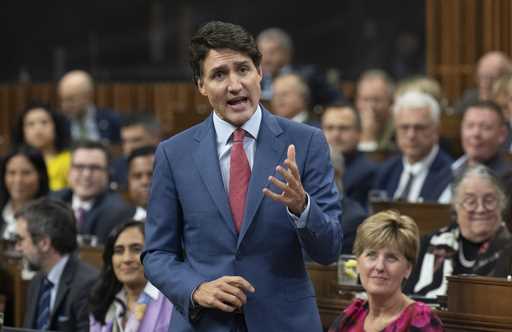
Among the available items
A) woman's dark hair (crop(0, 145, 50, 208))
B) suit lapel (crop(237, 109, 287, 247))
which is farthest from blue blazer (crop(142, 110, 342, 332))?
woman's dark hair (crop(0, 145, 50, 208))

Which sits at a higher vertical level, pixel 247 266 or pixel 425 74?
pixel 425 74

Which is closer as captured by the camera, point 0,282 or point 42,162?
point 0,282

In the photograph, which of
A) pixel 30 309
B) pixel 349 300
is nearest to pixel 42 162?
pixel 30 309

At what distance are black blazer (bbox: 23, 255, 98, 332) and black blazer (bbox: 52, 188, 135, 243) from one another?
2.67 ft

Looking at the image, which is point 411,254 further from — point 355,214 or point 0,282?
point 0,282

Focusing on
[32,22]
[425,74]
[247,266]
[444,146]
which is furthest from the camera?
[32,22]

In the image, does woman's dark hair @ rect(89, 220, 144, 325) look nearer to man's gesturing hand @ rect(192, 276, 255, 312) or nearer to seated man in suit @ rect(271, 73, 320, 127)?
man's gesturing hand @ rect(192, 276, 255, 312)

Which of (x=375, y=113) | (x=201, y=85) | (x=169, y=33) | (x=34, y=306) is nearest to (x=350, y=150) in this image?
(x=375, y=113)

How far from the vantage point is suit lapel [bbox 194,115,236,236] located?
110 inches

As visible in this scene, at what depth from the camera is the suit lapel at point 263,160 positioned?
9.12 ft

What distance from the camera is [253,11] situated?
10367 millimetres

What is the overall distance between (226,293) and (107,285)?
1765 mm

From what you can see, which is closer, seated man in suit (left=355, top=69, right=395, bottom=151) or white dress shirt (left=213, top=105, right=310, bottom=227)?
white dress shirt (left=213, top=105, right=310, bottom=227)

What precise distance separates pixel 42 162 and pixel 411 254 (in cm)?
308
